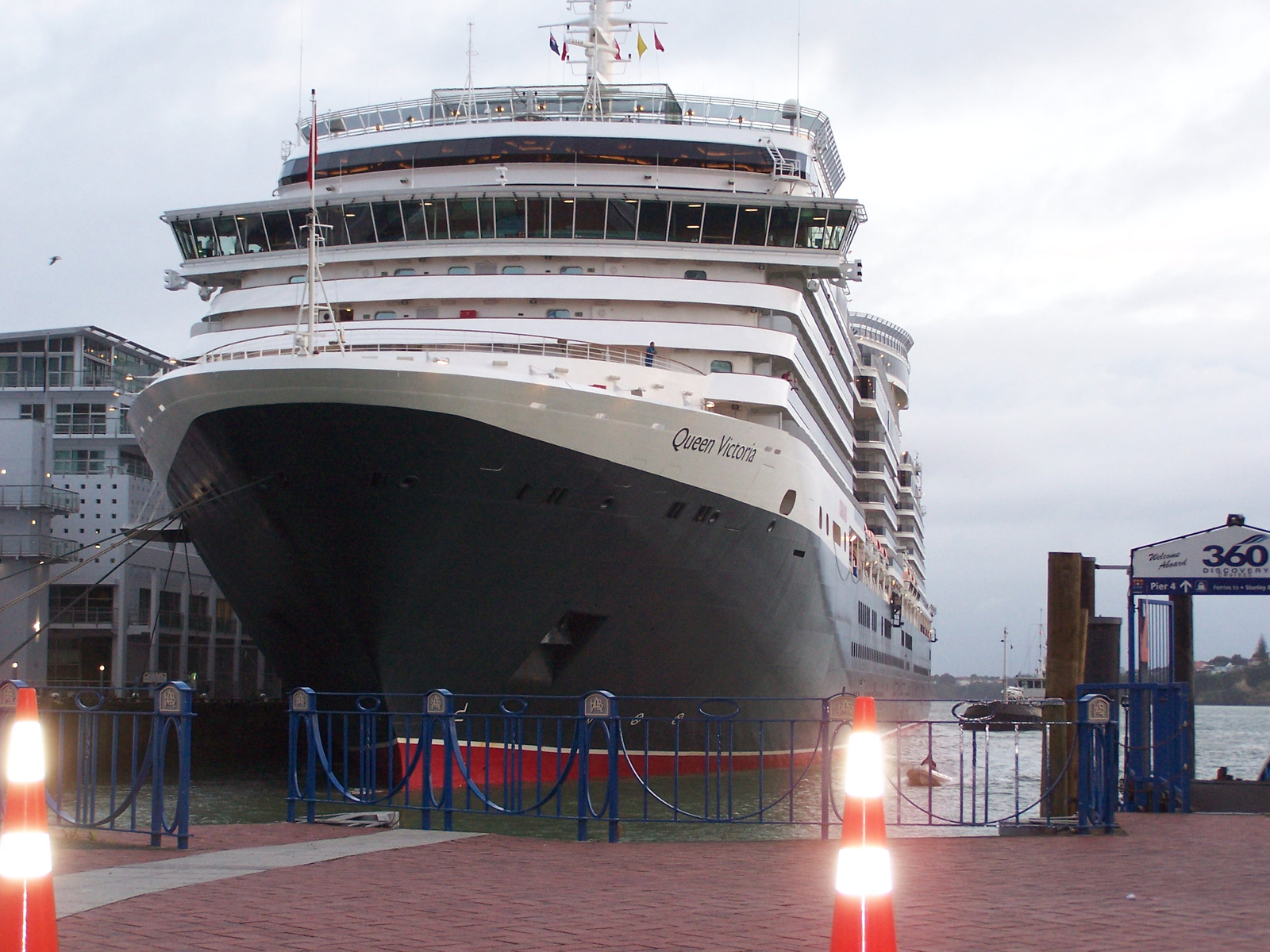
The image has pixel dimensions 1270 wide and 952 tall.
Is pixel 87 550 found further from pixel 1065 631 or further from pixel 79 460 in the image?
pixel 1065 631

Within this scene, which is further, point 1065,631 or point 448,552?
point 448,552

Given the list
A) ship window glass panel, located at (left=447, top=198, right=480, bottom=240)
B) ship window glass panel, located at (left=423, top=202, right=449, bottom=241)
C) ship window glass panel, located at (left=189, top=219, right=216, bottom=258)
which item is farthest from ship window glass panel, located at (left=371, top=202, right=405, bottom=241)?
ship window glass panel, located at (left=189, top=219, right=216, bottom=258)

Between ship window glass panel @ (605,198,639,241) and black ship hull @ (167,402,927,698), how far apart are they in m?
6.37

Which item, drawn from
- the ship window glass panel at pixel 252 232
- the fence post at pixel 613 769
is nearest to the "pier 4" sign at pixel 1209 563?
the fence post at pixel 613 769

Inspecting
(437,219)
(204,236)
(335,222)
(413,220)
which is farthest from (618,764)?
(204,236)

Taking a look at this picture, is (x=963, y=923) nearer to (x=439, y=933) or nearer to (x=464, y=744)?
(x=439, y=933)

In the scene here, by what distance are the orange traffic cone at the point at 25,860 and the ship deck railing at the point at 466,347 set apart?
14483 mm

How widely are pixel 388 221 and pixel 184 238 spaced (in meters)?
4.33

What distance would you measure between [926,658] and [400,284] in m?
54.3

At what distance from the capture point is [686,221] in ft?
80.2

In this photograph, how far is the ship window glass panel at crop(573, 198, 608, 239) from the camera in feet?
79.5

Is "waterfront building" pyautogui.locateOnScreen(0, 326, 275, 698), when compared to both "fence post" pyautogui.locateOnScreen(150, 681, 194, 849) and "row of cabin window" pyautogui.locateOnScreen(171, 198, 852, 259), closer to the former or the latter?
"row of cabin window" pyautogui.locateOnScreen(171, 198, 852, 259)

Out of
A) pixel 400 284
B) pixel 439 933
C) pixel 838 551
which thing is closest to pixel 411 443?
pixel 400 284

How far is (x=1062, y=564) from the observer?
1370cm
